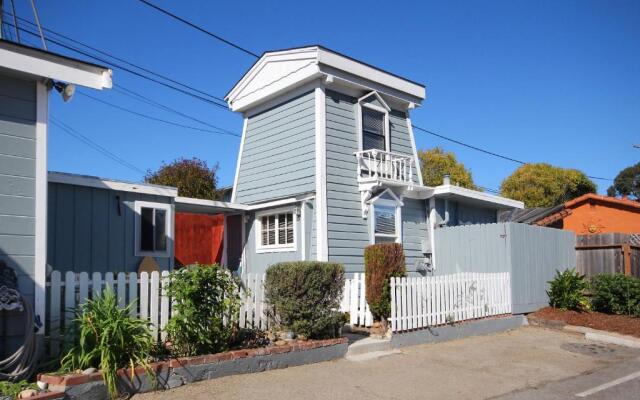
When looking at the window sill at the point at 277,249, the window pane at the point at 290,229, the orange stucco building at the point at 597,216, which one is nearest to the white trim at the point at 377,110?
the window pane at the point at 290,229

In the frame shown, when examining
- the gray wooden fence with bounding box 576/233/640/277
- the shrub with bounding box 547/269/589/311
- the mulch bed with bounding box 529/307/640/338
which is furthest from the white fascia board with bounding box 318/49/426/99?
the gray wooden fence with bounding box 576/233/640/277

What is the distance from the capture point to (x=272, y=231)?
1430 centimetres

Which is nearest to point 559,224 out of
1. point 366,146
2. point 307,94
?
point 366,146

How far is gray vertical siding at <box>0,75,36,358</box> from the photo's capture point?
671 centimetres

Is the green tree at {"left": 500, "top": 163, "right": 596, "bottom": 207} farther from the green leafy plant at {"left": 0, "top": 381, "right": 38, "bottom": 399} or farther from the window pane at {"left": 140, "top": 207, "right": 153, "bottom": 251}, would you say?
the green leafy plant at {"left": 0, "top": 381, "right": 38, "bottom": 399}

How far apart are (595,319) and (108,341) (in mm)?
11565

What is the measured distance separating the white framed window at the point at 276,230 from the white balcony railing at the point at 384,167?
6.77ft

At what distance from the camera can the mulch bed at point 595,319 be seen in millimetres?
12462

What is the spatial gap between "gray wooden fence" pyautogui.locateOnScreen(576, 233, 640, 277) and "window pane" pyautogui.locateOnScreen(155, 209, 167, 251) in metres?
12.3

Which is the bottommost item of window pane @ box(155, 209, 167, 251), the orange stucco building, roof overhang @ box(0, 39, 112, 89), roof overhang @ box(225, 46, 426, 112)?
window pane @ box(155, 209, 167, 251)

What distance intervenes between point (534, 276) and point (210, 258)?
922 cm

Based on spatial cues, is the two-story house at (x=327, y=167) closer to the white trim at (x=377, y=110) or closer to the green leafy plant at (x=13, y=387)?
the white trim at (x=377, y=110)

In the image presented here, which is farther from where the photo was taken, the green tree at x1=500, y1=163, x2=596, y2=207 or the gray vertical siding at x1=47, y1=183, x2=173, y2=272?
the green tree at x1=500, y1=163, x2=596, y2=207

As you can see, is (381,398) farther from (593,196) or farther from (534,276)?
(593,196)
